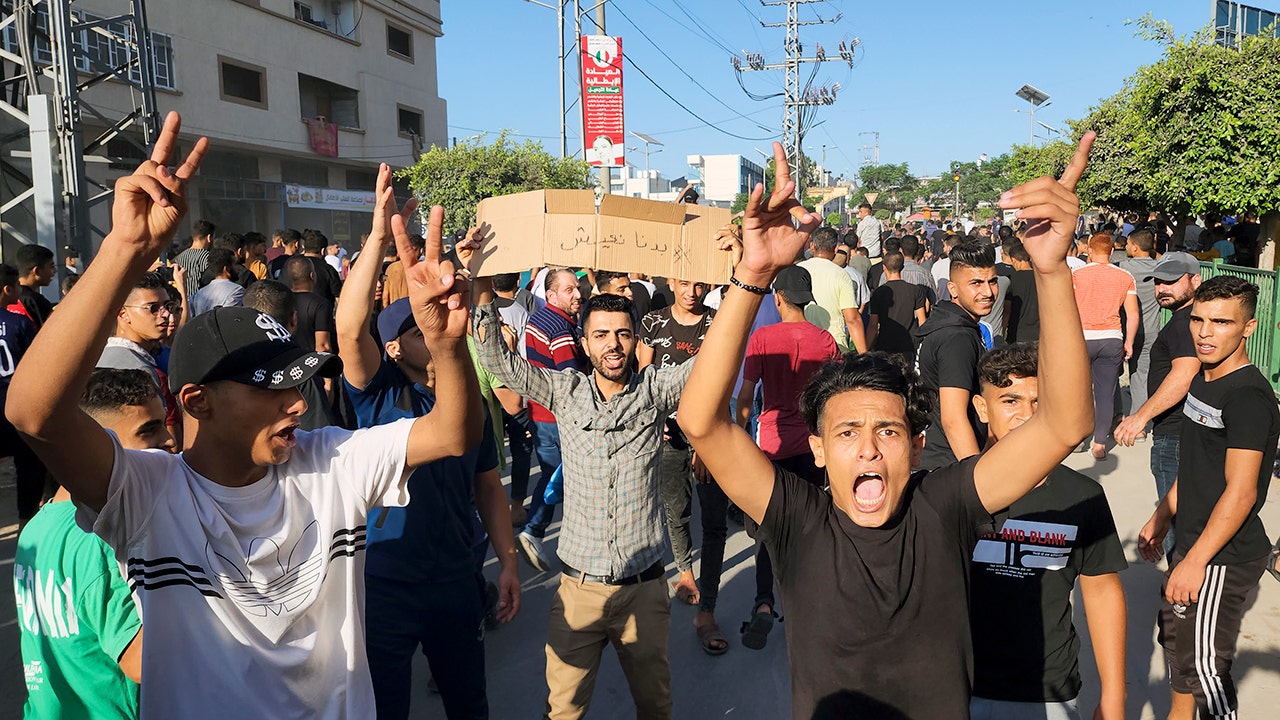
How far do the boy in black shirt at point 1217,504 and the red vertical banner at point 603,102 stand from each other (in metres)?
11.2

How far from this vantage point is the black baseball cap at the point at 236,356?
1945 mm

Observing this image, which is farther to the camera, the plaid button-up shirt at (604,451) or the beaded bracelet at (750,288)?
the plaid button-up shirt at (604,451)

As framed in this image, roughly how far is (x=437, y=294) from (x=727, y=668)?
10.6 feet

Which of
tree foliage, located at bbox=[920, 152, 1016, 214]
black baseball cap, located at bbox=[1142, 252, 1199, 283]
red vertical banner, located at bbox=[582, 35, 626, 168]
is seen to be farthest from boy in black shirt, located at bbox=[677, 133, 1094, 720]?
tree foliage, located at bbox=[920, 152, 1016, 214]

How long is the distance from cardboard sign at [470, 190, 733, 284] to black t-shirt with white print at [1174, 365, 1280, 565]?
201 cm

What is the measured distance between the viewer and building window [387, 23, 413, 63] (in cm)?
3128

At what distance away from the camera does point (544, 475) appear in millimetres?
5895

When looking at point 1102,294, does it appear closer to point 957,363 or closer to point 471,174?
point 957,363

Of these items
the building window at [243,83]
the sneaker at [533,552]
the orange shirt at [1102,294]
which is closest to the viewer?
the sneaker at [533,552]

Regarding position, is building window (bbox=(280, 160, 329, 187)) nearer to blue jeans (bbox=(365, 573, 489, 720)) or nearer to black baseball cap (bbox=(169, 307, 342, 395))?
blue jeans (bbox=(365, 573, 489, 720))

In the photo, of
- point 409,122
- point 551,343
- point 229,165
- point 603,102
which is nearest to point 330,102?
point 409,122

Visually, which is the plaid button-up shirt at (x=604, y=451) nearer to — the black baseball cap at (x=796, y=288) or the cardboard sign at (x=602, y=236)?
the cardboard sign at (x=602, y=236)

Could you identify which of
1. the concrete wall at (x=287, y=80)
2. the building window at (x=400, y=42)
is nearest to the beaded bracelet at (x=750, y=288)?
the concrete wall at (x=287, y=80)

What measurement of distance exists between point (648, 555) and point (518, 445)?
3334 millimetres
